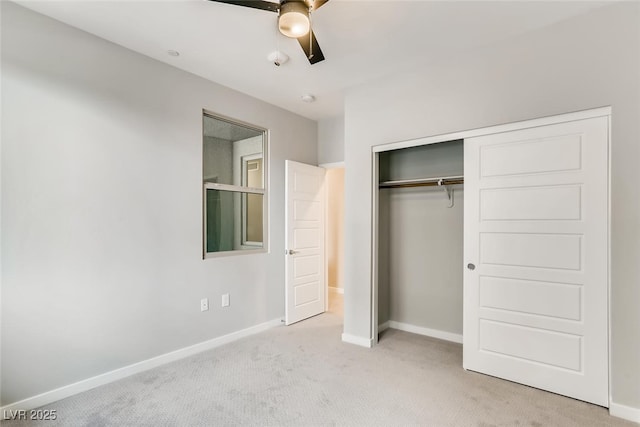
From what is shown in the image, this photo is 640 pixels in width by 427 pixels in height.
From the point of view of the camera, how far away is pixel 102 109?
266 centimetres

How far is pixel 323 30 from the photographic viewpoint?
2508mm

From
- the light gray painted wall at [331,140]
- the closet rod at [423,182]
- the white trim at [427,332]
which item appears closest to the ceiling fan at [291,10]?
the closet rod at [423,182]

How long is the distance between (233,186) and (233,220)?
40 centimetres

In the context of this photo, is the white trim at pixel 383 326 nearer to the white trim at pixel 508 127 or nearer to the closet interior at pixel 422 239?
the closet interior at pixel 422 239

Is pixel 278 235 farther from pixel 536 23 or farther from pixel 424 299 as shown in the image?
pixel 536 23

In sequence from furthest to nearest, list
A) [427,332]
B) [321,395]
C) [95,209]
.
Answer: [427,332], [95,209], [321,395]

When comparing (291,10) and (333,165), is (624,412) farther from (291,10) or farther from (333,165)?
(333,165)

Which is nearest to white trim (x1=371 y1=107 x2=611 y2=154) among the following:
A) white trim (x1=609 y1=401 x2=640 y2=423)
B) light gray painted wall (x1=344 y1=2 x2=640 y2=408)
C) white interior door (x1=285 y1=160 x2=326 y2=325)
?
light gray painted wall (x1=344 y1=2 x2=640 y2=408)

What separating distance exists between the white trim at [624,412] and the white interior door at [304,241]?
310 cm

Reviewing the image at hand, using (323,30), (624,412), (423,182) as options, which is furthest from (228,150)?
(624,412)

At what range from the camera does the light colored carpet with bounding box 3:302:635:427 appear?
2162mm

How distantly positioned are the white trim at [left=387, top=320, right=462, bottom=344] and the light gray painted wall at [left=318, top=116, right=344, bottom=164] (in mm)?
2340

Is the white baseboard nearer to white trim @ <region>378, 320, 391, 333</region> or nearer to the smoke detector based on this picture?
white trim @ <region>378, 320, 391, 333</region>

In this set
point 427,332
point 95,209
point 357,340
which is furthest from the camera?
point 427,332
